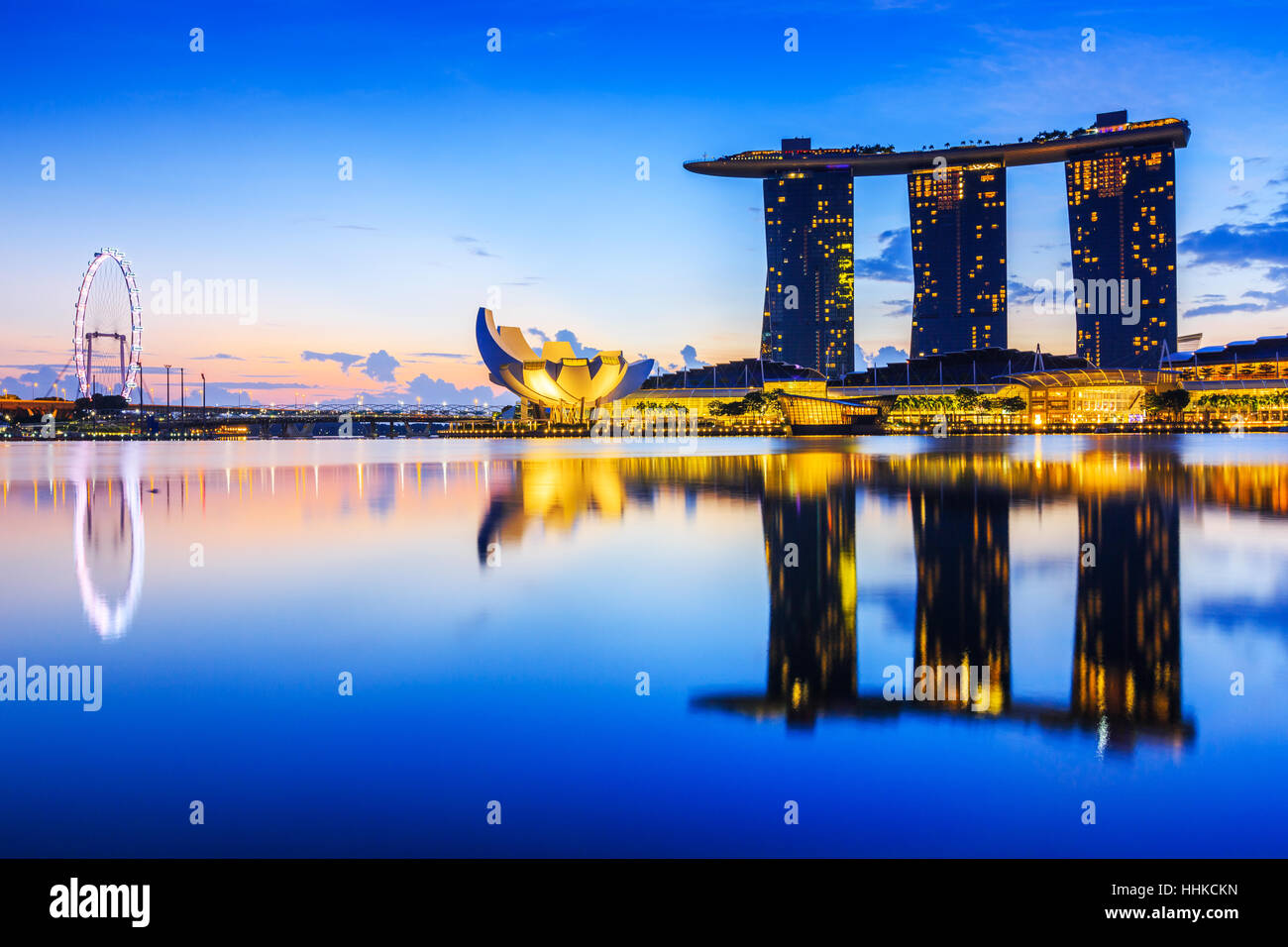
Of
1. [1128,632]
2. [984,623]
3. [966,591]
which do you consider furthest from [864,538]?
[1128,632]

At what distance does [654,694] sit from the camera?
6.20 meters

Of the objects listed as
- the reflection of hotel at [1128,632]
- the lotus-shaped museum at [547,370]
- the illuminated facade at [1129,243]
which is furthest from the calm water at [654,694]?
the illuminated facade at [1129,243]

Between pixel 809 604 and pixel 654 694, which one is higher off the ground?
pixel 809 604

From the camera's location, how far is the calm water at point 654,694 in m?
4.23

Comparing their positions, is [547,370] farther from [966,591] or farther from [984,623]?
[984,623]

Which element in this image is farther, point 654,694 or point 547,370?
point 547,370

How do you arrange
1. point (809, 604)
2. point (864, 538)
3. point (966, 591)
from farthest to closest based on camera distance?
point (864, 538)
point (966, 591)
point (809, 604)

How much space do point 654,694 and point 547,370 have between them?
105 m

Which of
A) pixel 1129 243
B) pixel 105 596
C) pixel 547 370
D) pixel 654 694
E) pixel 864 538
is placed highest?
pixel 1129 243

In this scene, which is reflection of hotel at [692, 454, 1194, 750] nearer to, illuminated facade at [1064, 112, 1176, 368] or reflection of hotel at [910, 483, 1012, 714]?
reflection of hotel at [910, 483, 1012, 714]

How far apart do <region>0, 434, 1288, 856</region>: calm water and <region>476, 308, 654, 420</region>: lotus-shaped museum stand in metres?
95.8

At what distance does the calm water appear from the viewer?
4234 mm

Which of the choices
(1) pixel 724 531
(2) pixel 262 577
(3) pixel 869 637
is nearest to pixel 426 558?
(2) pixel 262 577
